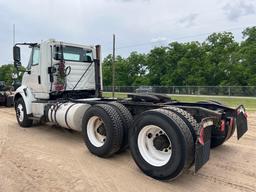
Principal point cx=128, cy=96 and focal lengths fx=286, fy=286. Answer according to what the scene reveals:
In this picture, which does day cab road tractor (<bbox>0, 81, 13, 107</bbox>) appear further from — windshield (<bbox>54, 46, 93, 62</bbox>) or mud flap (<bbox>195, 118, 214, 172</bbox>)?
mud flap (<bbox>195, 118, 214, 172</bbox>)

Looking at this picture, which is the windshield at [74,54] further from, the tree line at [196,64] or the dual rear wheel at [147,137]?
the tree line at [196,64]

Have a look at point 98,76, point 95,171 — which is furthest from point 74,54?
point 95,171

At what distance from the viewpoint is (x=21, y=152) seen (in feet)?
19.4

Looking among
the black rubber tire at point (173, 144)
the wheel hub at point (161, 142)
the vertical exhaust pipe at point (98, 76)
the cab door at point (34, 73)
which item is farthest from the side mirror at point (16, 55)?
the wheel hub at point (161, 142)

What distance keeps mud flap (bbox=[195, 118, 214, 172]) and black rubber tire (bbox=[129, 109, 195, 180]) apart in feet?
0.32

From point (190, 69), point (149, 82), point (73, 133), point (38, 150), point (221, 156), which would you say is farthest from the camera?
point (149, 82)

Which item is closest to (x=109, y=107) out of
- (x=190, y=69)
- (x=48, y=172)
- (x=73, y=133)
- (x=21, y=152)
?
(x=48, y=172)

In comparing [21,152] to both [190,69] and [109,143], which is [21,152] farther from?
[190,69]

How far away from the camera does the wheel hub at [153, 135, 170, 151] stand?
4523mm

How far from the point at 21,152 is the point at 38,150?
13.5 inches

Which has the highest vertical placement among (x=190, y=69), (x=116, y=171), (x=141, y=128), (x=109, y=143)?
(x=190, y=69)

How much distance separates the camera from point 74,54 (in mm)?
8367

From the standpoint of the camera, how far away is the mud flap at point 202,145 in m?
3.97

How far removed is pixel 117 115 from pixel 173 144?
1.58 m
